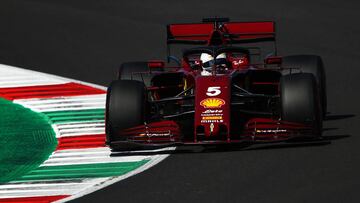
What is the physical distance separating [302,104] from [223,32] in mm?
2914

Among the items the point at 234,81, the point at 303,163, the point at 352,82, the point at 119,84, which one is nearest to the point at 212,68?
the point at 234,81

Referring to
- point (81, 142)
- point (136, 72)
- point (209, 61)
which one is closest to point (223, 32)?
point (209, 61)

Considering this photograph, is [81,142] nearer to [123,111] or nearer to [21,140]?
[21,140]

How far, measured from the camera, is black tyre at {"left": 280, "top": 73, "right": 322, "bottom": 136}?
1328 cm

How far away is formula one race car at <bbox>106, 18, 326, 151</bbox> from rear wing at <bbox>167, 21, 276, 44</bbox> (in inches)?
29.3

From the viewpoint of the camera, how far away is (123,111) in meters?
13.5

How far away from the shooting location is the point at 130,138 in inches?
528

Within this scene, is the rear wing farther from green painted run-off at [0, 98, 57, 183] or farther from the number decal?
the number decal

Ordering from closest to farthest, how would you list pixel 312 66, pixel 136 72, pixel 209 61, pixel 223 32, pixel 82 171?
pixel 82 171 < pixel 209 61 < pixel 312 66 < pixel 136 72 < pixel 223 32

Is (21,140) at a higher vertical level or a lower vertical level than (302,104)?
lower

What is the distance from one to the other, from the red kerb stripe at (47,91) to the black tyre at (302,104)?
504cm

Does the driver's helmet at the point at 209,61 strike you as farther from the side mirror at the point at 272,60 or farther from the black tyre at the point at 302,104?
the black tyre at the point at 302,104

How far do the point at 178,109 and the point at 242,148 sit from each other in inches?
50.2

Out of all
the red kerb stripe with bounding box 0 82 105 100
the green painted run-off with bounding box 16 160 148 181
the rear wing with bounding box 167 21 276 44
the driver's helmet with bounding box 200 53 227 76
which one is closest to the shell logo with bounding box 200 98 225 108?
the green painted run-off with bounding box 16 160 148 181
